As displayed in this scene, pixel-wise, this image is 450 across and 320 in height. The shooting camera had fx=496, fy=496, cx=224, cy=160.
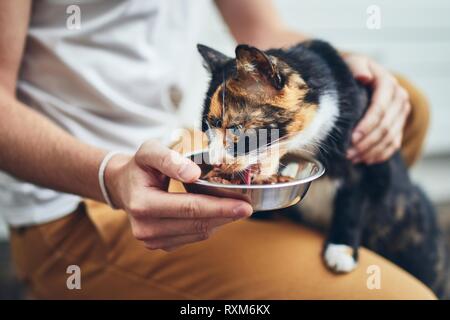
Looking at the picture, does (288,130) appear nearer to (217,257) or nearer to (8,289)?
(217,257)

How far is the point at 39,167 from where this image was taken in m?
0.82

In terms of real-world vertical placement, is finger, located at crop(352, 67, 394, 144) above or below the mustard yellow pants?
above

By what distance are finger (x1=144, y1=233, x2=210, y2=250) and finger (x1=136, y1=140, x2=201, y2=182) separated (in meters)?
0.11

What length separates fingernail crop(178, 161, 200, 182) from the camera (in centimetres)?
61

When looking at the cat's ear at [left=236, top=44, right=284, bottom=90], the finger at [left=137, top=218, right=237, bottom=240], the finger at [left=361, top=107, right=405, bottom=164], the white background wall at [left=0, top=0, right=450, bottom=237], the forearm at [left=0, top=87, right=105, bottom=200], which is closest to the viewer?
the cat's ear at [left=236, top=44, right=284, bottom=90]

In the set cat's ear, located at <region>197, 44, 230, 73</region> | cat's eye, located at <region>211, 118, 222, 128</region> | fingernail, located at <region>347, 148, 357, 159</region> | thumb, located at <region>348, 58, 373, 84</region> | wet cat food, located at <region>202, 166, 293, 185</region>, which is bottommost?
fingernail, located at <region>347, 148, 357, 159</region>

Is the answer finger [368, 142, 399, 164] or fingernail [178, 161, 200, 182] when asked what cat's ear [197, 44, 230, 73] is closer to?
fingernail [178, 161, 200, 182]

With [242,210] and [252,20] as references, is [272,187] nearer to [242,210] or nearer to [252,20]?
[242,210]

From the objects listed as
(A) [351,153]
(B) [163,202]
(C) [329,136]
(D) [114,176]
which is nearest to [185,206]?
(B) [163,202]

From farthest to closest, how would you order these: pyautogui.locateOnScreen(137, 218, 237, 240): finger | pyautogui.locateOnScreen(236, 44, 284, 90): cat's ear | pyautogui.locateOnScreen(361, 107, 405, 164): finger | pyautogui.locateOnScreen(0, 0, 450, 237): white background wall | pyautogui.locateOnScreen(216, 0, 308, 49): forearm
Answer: pyautogui.locateOnScreen(0, 0, 450, 237): white background wall
pyautogui.locateOnScreen(216, 0, 308, 49): forearm
pyautogui.locateOnScreen(361, 107, 405, 164): finger
pyautogui.locateOnScreen(137, 218, 237, 240): finger
pyautogui.locateOnScreen(236, 44, 284, 90): cat's ear

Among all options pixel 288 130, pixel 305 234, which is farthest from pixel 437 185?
pixel 288 130

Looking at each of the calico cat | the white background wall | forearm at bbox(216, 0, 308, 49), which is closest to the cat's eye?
the calico cat

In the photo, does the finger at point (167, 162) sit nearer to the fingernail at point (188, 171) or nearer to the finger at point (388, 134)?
the fingernail at point (188, 171)

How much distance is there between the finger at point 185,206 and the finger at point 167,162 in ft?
0.12
